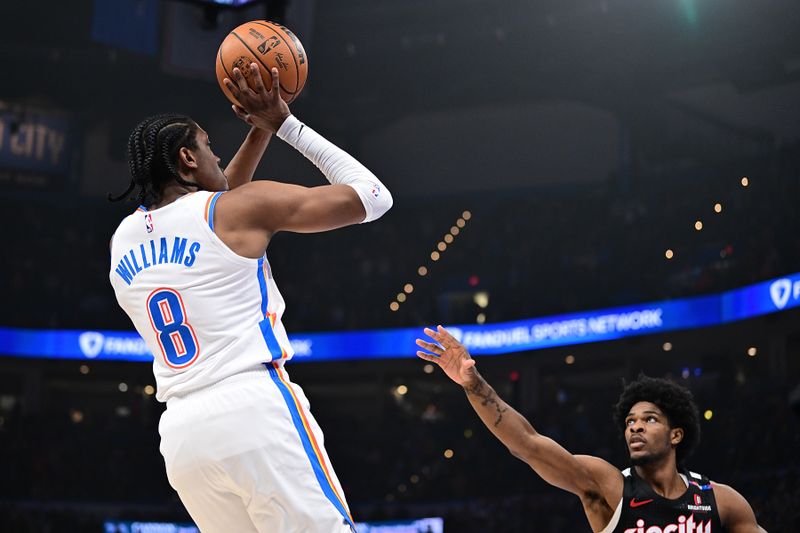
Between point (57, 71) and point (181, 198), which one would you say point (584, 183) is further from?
point (181, 198)

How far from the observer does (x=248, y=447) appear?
8.38 feet

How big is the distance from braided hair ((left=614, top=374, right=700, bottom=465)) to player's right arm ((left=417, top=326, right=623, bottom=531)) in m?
0.47

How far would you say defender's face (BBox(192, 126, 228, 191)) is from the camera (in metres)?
2.98

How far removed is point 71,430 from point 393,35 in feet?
33.5

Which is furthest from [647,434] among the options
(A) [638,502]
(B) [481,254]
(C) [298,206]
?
(B) [481,254]

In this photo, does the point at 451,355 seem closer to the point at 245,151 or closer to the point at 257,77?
the point at 245,151

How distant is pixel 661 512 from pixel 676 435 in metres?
0.51

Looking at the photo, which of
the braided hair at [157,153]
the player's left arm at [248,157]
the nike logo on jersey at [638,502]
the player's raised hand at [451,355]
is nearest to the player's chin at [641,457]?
the nike logo on jersey at [638,502]

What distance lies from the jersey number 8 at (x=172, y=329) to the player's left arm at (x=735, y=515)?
2.34m

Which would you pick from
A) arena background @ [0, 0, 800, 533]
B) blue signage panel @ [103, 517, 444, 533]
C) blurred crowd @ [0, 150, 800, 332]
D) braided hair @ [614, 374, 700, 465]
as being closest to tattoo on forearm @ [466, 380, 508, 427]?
braided hair @ [614, 374, 700, 465]

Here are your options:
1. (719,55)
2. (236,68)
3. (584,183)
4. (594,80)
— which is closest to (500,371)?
(584,183)

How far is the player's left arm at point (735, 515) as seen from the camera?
13.0 feet

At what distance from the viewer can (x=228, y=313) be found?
8.98 ft

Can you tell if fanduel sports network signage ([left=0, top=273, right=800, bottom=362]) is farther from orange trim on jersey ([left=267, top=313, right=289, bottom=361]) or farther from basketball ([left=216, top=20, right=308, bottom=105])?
orange trim on jersey ([left=267, top=313, right=289, bottom=361])
